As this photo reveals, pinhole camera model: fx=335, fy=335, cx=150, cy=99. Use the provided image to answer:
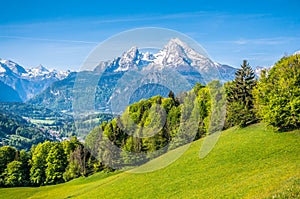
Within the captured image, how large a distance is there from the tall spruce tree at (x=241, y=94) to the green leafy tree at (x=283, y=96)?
7469 millimetres

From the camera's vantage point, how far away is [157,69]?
1863 inches

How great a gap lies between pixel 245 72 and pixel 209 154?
2395cm

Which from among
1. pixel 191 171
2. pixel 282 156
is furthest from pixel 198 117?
pixel 282 156

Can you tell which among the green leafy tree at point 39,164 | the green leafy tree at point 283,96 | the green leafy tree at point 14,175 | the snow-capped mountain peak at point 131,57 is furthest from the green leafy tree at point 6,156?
the green leafy tree at point 283,96

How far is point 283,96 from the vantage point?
4884cm

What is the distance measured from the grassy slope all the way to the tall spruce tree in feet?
15.2

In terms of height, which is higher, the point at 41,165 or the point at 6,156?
the point at 6,156

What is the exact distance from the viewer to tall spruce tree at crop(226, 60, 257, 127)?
60409 mm

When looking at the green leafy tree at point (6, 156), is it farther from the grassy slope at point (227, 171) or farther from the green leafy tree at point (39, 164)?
the grassy slope at point (227, 171)

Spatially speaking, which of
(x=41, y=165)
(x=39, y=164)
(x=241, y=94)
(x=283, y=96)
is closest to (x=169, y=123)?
(x=241, y=94)

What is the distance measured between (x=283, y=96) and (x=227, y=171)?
17.5 metres

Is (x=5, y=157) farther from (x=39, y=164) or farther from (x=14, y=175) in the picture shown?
(x=39, y=164)

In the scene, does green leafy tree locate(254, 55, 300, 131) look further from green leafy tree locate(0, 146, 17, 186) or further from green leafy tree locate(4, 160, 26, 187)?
green leafy tree locate(0, 146, 17, 186)

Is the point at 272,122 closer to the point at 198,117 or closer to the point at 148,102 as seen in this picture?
the point at 198,117
